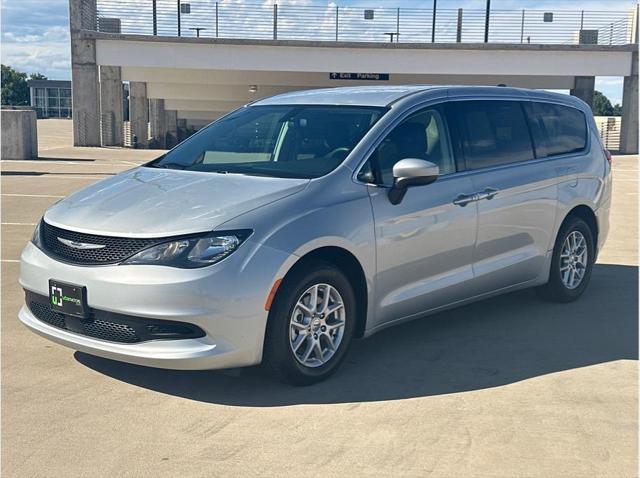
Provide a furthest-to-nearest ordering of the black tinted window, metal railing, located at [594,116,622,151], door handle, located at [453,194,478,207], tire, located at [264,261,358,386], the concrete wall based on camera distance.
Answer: metal railing, located at [594,116,622,151], the concrete wall, the black tinted window, door handle, located at [453,194,478,207], tire, located at [264,261,358,386]

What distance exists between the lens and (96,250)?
4383 millimetres

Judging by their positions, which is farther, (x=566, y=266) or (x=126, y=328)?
(x=566, y=266)

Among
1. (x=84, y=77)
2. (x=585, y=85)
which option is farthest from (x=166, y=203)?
(x=585, y=85)

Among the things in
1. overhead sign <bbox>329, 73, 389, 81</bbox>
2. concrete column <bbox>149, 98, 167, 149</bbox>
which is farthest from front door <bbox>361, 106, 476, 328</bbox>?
concrete column <bbox>149, 98, 167, 149</bbox>

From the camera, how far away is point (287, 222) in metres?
4.46

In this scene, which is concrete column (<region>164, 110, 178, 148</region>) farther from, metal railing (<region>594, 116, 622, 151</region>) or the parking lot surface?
the parking lot surface

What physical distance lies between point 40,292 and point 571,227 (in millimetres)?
4451

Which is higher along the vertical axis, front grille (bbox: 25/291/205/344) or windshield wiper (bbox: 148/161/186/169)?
windshield wiper (bbox: 148/161/186/169)

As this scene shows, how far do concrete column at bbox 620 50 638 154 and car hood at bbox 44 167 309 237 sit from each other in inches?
1247

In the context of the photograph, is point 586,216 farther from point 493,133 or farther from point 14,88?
point 14,88

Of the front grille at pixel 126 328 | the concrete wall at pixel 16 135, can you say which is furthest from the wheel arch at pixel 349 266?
the concrete wall at pixel 16 135

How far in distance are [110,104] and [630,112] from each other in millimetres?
22634

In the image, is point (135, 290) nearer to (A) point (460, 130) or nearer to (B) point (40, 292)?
(B) point (40, 292)

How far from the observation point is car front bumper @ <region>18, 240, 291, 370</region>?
4180 millimetres
